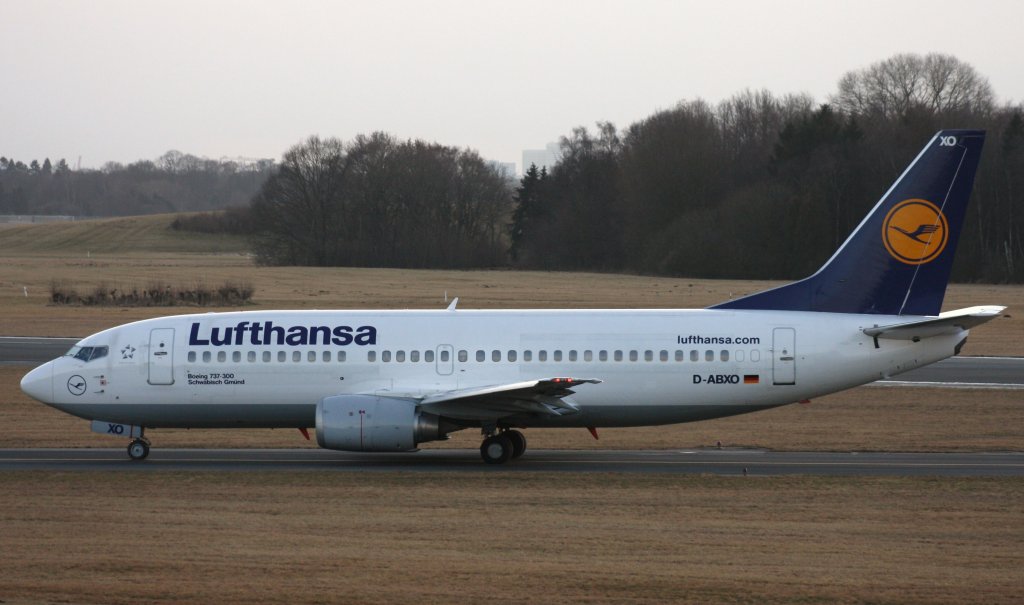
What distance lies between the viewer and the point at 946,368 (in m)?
41.7

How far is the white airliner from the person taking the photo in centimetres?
2456

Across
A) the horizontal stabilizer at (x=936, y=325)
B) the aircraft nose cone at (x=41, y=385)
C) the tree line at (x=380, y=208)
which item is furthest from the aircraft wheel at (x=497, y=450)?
the tree line at (x=380, y=208)

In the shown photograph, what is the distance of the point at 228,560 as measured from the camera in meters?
16.8

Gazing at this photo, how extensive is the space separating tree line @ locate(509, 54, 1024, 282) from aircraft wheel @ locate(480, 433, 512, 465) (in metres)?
73.5

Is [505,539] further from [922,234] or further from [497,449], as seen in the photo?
[922,234]

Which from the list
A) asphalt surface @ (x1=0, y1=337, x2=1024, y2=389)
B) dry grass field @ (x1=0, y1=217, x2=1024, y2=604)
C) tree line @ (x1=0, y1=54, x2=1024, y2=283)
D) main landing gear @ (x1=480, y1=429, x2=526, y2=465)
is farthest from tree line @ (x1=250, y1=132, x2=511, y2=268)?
main landing gear @ (x1=480, y1=429, x2=526, y2=465)

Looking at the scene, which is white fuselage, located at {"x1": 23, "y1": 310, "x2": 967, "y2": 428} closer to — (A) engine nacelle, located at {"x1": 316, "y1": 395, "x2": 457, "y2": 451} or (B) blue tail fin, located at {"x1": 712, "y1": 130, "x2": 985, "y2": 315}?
(B) blue tail fin, located at {"x1": 712, "y1": 130, "x2": 985, "y2": 315}

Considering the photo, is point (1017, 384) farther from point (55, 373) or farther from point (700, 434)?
point (55, 373)

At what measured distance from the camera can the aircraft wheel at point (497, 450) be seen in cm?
2511

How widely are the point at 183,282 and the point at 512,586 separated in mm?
71756

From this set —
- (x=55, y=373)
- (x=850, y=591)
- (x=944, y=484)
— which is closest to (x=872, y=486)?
(x=944, y=484)

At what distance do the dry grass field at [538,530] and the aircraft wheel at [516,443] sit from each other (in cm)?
123

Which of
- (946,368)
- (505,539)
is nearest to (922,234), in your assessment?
(505,539)

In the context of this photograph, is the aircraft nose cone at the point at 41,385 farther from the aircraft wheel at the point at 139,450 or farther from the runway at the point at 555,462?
the aircraft wheel at the point at 139,450
